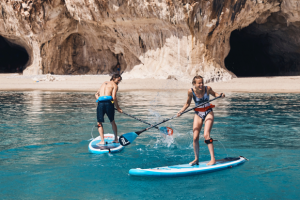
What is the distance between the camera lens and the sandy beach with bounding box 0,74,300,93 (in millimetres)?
20422

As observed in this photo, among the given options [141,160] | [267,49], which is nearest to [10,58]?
[267,49]

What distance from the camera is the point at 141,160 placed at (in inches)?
224

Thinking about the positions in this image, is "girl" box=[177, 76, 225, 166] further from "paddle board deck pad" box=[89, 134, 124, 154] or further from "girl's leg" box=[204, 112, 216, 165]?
"paddle board deck pad" box=[89, 134, 124, 154]

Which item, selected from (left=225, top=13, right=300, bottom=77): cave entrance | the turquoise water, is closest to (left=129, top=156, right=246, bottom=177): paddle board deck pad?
the turquoise water

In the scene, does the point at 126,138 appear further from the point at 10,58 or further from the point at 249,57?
the point at 10,58

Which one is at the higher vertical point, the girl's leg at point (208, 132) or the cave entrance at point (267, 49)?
the cave entrance at point (267, 49)

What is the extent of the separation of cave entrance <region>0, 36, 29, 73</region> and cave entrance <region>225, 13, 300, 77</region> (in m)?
25.3

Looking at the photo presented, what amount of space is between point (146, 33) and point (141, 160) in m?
21.3

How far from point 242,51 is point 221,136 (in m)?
30.9

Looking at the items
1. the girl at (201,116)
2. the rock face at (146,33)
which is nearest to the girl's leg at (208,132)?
the girl at (201,116)

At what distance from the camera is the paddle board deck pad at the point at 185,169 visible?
479 centimetres

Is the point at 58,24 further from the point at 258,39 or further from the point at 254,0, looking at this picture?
the point at 258,39

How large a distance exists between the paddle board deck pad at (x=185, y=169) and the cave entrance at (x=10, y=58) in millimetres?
38384

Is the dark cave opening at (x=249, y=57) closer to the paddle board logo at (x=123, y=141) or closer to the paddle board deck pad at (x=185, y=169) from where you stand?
the paddle board logo at (x=123, y=141)
